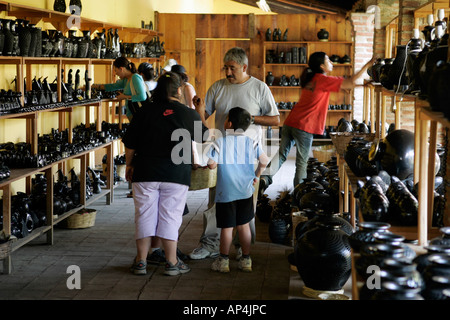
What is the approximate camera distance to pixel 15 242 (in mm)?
4953

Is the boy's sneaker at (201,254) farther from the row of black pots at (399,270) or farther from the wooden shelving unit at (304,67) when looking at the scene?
the wooden shelving unit at (304,67)

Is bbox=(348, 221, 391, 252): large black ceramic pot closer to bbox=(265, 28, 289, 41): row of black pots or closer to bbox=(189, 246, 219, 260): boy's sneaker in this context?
bbox=(189, 246, 219, 260): boy's sneaker

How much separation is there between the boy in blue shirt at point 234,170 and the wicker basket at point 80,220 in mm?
2051

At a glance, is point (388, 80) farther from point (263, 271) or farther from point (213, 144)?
point (263, 271)

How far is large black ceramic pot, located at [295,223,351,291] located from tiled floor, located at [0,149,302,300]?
0.39m

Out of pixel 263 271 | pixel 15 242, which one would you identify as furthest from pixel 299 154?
pixel 15 242

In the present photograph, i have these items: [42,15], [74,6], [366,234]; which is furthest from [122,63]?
[366,234]

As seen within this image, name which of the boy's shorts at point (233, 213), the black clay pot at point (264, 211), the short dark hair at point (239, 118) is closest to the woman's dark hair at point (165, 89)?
the short dark hair at point (239, 118)

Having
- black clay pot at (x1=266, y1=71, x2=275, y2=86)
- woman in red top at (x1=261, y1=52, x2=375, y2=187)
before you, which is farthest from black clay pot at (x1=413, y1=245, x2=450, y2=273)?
black clay pot at (x1=266, y1=71, x2=275, y2=86)

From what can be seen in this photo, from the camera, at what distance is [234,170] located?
184 inches

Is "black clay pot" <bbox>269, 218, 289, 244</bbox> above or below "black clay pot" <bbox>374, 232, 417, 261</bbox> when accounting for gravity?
below

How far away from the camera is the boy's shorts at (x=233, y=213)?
185 inches

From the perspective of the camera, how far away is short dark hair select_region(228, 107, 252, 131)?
15.2 feet

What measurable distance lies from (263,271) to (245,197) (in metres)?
0.64
